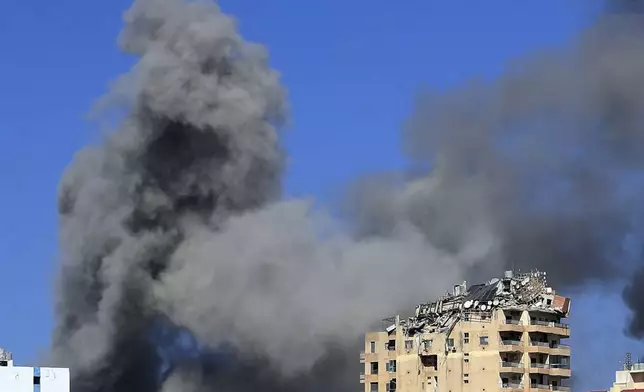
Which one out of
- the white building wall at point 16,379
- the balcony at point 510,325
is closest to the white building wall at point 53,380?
the white building wall at point 16,379

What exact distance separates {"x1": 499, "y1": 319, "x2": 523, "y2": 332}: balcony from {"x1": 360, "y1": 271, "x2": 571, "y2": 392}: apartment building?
49 mm

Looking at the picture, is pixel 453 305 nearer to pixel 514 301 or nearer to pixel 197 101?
pixel 514 301

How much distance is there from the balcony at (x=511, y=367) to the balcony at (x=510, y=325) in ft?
5.48

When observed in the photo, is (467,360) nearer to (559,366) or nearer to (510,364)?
(510,364)

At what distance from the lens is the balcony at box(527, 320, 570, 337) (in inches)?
2982

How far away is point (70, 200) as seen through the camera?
88.6 meters

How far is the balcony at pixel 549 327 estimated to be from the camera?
75750 millimetres

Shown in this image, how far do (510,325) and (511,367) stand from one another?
2.05 metres

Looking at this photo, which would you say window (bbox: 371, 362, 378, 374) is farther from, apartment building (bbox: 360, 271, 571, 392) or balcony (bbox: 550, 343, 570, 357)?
balcony (bbox: 550, 343, 570, 357)

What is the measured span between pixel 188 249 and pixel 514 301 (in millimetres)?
20774

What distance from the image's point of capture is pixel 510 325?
Result: 2963 inches

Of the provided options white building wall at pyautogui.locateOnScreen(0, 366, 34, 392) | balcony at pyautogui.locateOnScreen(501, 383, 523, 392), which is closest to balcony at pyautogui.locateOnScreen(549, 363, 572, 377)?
balcony at pyautogui.locateOnScreen(501, 383, 523, 392)

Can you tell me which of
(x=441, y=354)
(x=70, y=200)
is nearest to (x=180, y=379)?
(x=70, y=200)

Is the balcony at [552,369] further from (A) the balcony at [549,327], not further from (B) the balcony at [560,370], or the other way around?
(A) the balcony at [549,327]
